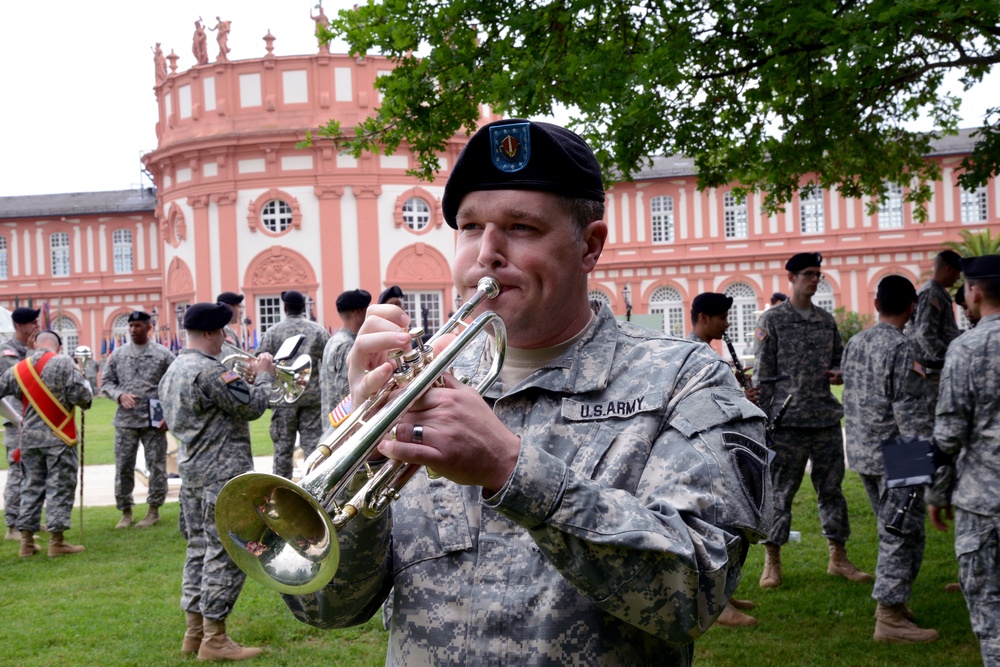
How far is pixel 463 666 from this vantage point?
6.70ft

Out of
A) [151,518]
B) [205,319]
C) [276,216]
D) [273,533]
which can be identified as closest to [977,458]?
[273,533]

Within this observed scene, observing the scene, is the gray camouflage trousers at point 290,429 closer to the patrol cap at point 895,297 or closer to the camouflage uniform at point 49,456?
the camouflage uniform at point 49,456

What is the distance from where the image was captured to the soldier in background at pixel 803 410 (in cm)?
820

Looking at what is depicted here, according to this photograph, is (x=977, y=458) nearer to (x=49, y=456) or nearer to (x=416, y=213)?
(x=49, y=456)

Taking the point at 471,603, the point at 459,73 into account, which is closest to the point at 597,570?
the point at 471,603

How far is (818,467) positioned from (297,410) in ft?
21.1

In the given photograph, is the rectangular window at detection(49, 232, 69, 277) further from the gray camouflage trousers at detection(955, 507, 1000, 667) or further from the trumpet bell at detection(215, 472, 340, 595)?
the trumpet bell at detection(215, 472, 340, 595)

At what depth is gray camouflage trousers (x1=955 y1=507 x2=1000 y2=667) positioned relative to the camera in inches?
189

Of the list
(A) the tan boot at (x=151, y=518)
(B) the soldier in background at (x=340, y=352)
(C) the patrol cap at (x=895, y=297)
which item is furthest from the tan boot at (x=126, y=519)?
(C) the patrol cap at (x=895, y=297)

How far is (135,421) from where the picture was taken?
1203 cm

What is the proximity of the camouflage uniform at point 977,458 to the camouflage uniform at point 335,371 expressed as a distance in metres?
6.37

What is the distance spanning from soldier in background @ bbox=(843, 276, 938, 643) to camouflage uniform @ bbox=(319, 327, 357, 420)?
16.8ft

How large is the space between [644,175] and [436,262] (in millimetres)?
11627

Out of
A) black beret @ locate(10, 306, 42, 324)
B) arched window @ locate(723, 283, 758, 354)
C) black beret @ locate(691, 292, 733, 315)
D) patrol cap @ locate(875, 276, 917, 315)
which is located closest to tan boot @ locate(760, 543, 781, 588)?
black beret @ locate(691, 292, 733, 315)
